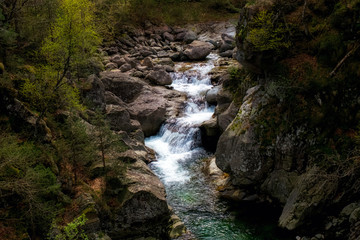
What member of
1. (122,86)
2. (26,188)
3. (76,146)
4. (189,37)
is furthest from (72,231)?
(189,37)

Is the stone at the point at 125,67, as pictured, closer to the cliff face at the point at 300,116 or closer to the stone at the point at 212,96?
the stone at the point at 212,96

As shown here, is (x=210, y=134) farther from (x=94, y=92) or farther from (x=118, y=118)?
(x=94, y=92)

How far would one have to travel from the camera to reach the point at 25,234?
10.8 meters

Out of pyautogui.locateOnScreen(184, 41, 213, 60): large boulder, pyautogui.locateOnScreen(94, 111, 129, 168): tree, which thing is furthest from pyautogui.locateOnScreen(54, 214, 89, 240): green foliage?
pyautogui.locateOnScreen(184, 41, 213, 60): large boulder

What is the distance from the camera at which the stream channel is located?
1548 cm

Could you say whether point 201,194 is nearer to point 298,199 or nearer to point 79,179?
point 298,199

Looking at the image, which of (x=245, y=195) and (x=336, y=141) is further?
(x=245, y=195)

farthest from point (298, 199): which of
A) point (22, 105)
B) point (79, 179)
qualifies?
point (22, 105)

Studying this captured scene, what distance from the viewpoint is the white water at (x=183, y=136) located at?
880 inches

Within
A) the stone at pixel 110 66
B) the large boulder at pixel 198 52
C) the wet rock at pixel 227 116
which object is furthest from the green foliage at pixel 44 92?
the large boulder at pixel 198 52

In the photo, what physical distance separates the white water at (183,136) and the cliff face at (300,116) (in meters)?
5.07

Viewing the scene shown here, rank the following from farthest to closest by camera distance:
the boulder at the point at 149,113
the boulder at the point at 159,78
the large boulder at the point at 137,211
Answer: the boulder at the point at 159,78 → the boulder at the point at 149,113 → the large boulder at the point at 137,211

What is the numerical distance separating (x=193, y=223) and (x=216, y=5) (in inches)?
2061

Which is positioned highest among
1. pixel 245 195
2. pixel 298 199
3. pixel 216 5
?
pixel 216 5
